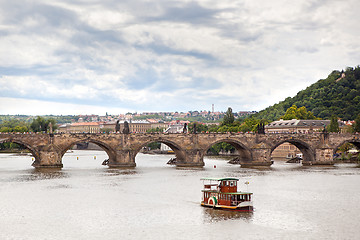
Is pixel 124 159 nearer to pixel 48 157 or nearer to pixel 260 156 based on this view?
pixel 48 157

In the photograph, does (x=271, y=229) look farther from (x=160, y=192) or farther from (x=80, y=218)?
(x=160, y=192)

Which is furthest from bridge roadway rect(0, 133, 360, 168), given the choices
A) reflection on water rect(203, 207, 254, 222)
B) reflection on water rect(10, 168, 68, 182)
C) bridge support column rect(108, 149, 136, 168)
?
reflection on water rect(203, 207, 254, 222)

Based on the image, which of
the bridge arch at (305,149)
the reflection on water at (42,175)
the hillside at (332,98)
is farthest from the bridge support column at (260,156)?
the hillside at (332,98)

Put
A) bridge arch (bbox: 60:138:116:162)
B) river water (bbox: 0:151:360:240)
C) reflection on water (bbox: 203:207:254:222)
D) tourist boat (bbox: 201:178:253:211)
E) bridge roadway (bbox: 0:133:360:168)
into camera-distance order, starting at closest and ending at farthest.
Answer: river water (bbox: 0:151:360:240) → reflection on water (bbox: 203:207:254:222) → tourist boat (bbox: 201:178:253:211) → bridge roadway (bbox: 0:133:360:168) → bridge arch (bbox: 60:138:116:162)

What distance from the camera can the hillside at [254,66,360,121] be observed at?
15550 centimetres

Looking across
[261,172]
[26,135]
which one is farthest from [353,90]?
[26,135]

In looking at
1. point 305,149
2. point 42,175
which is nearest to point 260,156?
point 305,149

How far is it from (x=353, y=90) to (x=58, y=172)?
111494 millimetres

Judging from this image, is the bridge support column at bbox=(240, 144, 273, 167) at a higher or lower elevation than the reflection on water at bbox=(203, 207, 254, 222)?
higher

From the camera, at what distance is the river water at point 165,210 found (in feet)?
110

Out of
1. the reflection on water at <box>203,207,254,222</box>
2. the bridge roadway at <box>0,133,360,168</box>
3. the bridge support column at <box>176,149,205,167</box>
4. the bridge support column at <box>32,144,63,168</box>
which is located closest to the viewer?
the reflection on water at <box>203,207,254,222</box>

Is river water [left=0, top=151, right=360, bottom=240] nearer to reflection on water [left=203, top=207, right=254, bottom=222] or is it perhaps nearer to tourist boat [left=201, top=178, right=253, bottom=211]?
reflection on water [left=203, top=207, right=254, bottom=222]

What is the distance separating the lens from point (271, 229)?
34219 millimetres

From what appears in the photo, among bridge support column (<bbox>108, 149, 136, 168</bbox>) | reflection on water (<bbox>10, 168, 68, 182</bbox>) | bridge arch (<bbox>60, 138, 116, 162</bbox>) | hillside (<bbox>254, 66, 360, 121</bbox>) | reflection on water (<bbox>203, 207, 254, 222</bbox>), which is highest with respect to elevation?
hillside (<bbox>254, 66, 360, 121</bbox>)
